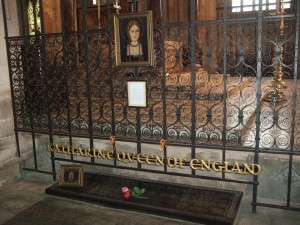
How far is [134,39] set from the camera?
387cm

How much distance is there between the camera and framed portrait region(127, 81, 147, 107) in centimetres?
400

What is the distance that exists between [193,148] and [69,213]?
5.77 feet

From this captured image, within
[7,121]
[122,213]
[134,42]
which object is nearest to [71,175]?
[122,213]

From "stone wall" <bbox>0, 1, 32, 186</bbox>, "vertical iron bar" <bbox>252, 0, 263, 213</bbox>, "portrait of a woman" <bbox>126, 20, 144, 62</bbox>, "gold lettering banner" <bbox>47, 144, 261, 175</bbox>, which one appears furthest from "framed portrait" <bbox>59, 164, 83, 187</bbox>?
"vertical iron bar" <bbox>252, 0, 263, 213</bbox>

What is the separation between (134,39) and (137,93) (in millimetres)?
695

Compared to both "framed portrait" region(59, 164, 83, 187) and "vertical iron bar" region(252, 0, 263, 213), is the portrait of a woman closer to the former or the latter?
"vertical iron bar" region(252, 0, 263, 213)

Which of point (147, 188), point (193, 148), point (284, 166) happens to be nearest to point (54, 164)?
point (147, 188)

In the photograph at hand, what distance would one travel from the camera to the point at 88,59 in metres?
4.28

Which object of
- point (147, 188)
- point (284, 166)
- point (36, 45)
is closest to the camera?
point (284, 166)

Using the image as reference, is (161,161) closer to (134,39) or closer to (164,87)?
(164,87)

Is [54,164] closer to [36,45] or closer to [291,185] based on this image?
[36,45]

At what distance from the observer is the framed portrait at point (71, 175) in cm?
432

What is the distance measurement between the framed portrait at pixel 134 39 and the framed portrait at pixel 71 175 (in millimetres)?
1613

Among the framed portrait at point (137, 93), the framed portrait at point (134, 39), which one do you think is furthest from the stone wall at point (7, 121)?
the framed portrait at point (137, 93)
